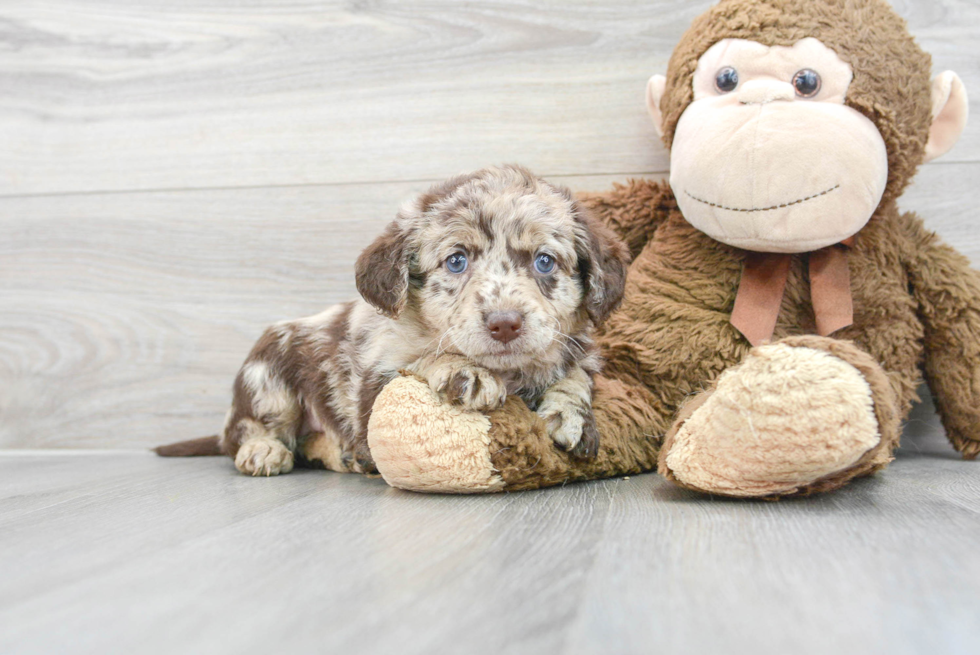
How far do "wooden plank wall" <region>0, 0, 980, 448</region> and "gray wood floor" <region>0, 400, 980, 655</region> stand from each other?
1357 millimetres

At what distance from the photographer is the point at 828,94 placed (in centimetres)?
218

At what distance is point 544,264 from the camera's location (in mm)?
2068

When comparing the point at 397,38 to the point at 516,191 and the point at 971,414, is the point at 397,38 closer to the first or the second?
the point at 516,191

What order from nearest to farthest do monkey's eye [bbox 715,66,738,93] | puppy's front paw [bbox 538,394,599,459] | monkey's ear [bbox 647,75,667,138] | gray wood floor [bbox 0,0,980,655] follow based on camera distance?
1. puppy's front paw [bbox 538,394,599,459]
2. monkey's eye [bbox 715,66,738,93]
3. gray wood floor [bbox 0,0,980,655]
4. monkey's ear [bbox 647,75,667,138]

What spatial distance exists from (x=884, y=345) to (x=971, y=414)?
1.21ft

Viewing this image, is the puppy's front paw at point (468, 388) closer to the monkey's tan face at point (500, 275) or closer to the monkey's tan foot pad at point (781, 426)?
the monkey's tan face at point (500, 275)

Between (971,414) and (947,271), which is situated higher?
(947,271)

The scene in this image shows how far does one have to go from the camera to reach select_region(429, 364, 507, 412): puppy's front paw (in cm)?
190

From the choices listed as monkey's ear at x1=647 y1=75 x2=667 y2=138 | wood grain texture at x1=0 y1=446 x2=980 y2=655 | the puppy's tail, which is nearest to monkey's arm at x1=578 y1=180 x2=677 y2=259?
monkey's ear at x1=647 y1=75 x2=667 y2=138

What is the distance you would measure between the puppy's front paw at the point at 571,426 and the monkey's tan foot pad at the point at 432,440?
21 cm

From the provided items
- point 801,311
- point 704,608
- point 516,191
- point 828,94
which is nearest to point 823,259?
point 801,311

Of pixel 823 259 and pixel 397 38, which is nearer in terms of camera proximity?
pixel 823 259

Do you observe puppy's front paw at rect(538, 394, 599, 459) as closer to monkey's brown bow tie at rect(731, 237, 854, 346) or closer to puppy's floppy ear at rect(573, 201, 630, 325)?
puppy's floppy ear at rect(573, 201, 630, 325)

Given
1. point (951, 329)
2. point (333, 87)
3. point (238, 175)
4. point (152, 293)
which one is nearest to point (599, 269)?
point (951, 329)
